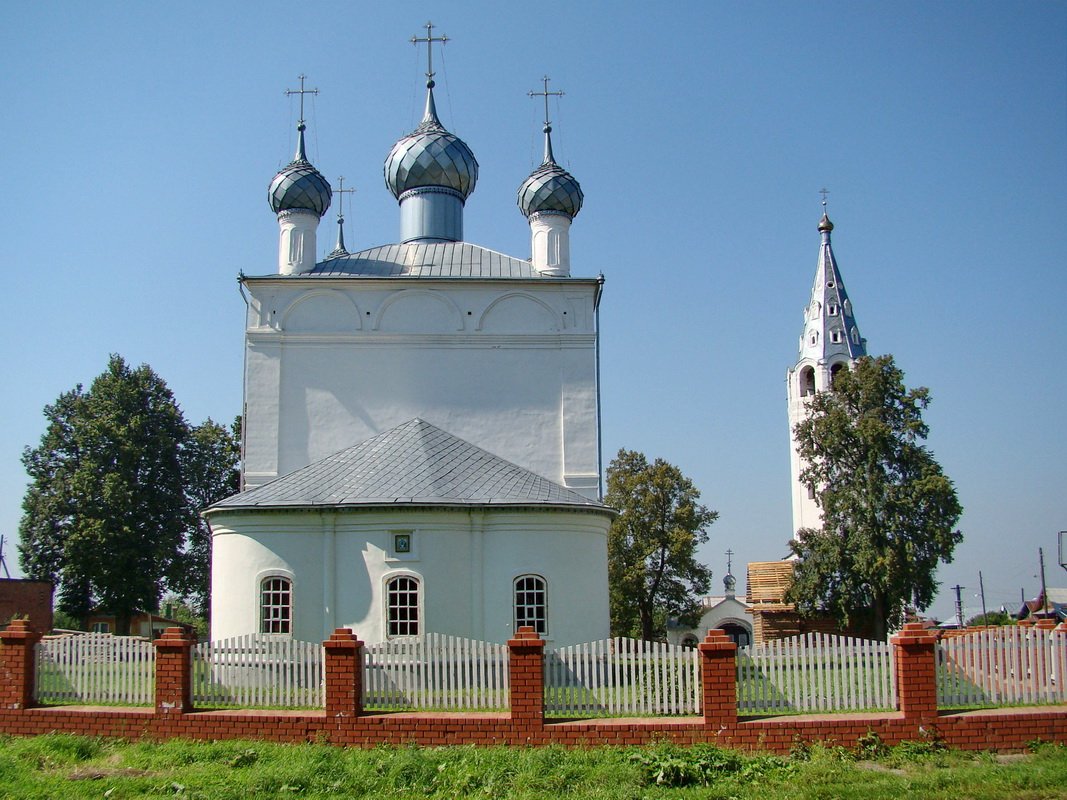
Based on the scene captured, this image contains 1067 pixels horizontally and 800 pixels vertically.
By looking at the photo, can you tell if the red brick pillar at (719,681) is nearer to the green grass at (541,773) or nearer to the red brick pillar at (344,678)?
the green grass at (541,773)

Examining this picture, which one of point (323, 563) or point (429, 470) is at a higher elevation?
point (429, 470)

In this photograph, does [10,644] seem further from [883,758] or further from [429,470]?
[883,758]

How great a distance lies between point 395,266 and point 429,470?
6619mm

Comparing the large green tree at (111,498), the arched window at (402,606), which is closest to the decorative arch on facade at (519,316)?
the arched window at (402,606)

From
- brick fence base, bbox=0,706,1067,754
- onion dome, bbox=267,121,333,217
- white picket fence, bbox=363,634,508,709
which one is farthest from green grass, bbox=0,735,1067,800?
onion dome, bbox=267,121,333,217

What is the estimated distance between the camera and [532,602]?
16.1 m

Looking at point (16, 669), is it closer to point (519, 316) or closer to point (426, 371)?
point (426, 371)

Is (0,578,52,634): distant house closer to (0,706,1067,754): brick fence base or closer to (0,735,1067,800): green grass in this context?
(0,706,1067,754): brick fence base

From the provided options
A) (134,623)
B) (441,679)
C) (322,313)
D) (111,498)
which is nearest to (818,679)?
(441,679)

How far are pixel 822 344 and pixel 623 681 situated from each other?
97.1 feet

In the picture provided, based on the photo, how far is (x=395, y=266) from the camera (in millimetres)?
22062

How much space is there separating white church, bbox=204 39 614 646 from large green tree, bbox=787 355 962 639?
959 cm

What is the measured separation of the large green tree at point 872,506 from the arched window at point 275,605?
52.0ft

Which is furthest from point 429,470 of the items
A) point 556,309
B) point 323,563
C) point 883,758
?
point 883,758
